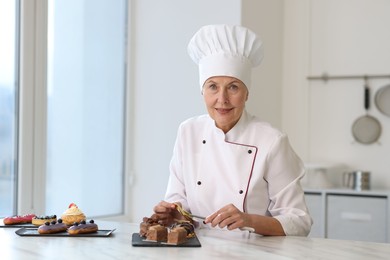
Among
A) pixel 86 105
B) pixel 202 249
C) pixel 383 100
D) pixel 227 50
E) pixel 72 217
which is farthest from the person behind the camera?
pixel 383 100

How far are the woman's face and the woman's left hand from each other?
0.43 meters

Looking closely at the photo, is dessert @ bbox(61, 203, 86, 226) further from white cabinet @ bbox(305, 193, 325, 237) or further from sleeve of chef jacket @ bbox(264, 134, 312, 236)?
white cabinet @ bbox(305, 193, 325, 237)

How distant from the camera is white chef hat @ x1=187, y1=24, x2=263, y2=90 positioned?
2143 millimetres

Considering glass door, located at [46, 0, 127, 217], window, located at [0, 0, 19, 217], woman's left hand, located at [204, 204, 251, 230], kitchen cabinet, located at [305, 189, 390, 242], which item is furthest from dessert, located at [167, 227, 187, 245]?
kitchen cabinet, located at [305, 189, 390, 242]

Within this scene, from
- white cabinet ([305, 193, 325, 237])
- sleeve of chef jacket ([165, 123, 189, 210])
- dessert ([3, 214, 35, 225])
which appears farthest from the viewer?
white cabinet ([305, 193, 325, 237])

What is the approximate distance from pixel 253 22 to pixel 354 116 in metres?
1.07

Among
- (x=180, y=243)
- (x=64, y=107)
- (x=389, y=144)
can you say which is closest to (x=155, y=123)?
(x=64, y=107)

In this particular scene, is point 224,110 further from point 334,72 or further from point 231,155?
point 334,72

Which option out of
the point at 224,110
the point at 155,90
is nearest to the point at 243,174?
the point at 224,110

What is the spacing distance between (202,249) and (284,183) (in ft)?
1.95

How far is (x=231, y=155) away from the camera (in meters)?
2.13

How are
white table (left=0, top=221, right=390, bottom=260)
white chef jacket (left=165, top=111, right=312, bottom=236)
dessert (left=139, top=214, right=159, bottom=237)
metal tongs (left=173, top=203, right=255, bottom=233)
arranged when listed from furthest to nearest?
white chef jacket (left=165, top=111, right=312, bottom=236) < metal tongs (left=173, top=203, right=255, bottom=233) < dessert (left=139, top=214, right=159, bottom=237) < white table (left=0, top=221, right=390, bottom=260)

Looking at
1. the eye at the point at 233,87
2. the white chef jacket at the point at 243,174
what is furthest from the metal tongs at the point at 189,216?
the eye at the point at 233,87

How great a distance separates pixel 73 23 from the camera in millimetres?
3684
